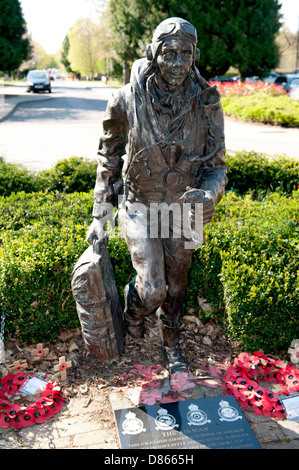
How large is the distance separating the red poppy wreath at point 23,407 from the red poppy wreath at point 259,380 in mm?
1362

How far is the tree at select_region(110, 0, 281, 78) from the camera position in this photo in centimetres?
2775

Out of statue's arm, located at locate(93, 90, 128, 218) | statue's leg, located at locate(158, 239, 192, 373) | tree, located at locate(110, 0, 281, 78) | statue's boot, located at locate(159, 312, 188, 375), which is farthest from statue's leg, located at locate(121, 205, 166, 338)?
tree, located at locate(110, 0, 281, 78)

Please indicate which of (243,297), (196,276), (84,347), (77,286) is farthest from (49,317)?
(243,297)

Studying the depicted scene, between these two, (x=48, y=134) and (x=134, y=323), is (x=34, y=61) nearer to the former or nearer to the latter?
(x=48, y=134)

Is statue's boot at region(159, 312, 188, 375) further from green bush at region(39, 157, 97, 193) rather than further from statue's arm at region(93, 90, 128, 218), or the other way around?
green bush at region(39, 157, 97, 193)

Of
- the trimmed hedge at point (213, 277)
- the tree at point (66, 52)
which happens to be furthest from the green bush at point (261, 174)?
the tree at point (66, 52)

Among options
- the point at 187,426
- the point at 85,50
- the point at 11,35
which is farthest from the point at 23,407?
the point at 85,50

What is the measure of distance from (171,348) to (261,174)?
14.6 ft

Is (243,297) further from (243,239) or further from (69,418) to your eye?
(69,418)

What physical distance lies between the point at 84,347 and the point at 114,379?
2.02 feet

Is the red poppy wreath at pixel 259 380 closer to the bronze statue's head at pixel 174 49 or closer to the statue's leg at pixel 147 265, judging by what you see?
the statue's leg at pixel 147 265

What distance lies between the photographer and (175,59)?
2.92 m

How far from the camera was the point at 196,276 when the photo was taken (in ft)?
14.4

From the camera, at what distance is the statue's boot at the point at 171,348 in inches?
146
